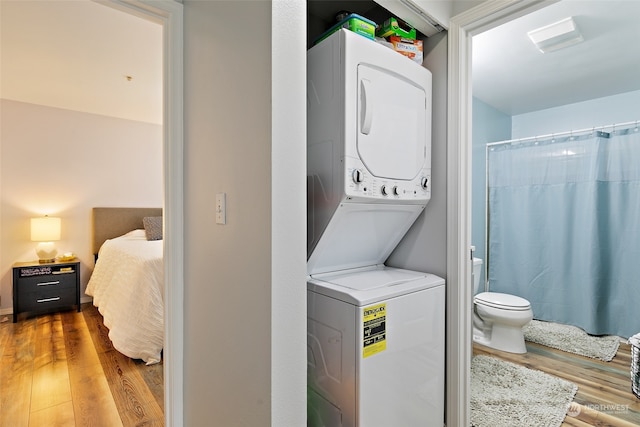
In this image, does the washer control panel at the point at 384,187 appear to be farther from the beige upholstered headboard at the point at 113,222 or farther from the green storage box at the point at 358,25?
the beige upholstered headboard at the point at 113,222

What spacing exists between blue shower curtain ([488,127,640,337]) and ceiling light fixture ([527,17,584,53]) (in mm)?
1023

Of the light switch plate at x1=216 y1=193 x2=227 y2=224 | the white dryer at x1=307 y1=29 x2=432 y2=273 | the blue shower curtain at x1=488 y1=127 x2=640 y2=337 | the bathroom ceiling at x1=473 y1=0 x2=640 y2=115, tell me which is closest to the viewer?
the light switch plate at x1=216 y1=193 x2=227 y2=224

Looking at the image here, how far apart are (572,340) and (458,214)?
2.23m

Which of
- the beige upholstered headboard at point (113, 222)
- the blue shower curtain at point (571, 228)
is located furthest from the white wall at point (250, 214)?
the beige upholstered headboard at point (113, 222)

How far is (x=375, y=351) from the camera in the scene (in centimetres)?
118

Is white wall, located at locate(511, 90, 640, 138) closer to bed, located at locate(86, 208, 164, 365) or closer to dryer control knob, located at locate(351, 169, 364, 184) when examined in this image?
dryer control knob, located at locate(351, 169, 364, 184)

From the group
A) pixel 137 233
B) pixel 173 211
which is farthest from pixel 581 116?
pixel 137 233

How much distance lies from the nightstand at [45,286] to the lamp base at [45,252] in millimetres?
78

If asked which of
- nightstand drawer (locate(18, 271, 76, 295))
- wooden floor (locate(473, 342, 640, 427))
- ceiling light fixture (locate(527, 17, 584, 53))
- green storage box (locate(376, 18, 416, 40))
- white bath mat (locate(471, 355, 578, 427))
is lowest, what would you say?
wooden floor (locate(473, 342, 640, 427))

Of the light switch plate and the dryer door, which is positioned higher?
the dryer door

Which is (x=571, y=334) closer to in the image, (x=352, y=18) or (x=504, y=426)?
(x=504, y=426)

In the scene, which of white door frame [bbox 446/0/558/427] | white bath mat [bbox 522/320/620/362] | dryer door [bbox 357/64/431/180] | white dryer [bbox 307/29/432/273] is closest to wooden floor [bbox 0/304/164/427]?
white dryer [bbox 307/29/432/273]

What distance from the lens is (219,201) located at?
1153mm

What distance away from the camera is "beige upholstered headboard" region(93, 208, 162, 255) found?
401 cm
